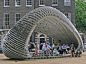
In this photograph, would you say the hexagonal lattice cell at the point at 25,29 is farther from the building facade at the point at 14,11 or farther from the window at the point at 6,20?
the window at the point at 6,20

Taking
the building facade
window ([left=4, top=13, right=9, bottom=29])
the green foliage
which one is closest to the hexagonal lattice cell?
the building facade

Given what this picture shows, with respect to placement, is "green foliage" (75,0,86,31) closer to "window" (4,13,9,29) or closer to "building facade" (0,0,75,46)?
"building facade" (0,0,75,46)

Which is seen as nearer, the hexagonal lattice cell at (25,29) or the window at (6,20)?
the hexagonal lattice cell at (25,29)

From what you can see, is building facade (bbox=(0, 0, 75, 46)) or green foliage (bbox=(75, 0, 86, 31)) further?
green foliage (bbox=(75, 0, 86, 31))

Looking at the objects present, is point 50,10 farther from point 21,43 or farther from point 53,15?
point 21,43

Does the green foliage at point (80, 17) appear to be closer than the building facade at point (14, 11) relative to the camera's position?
No

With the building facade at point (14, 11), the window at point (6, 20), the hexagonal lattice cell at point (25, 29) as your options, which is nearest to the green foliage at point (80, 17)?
the building facade at point (14, 11)

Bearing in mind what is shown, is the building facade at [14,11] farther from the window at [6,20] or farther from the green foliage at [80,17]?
the green foliage at [80,17]

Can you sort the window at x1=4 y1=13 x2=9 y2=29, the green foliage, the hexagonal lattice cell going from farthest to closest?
the green foliage, the window at x1=4 y1=13 x2=9 y2=29, the hexagonal lattice cell

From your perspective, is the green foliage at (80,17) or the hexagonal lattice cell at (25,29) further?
the green foliage at (80,17)

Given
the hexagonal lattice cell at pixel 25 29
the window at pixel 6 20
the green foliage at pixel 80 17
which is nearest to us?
the hexagonal lattice cell at pixel 25 29

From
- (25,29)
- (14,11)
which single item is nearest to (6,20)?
(14,11)

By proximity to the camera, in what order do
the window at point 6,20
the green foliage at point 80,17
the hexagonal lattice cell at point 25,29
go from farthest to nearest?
the green foliage at point 80,17 < the window at point 6,20 < the hexagonal lattice cell at point 25,29

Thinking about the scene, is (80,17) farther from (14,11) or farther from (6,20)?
(6,20)
